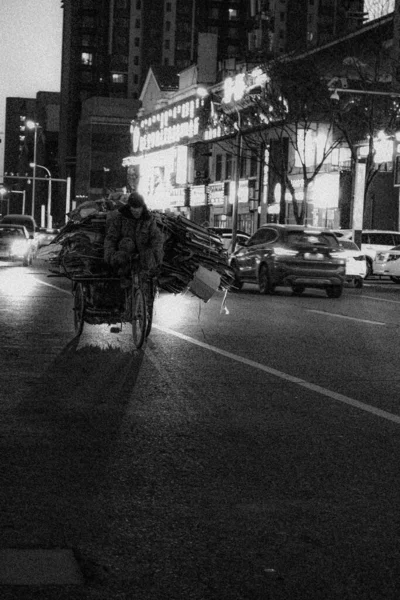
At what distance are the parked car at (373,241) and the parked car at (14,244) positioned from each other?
10676 millimetres

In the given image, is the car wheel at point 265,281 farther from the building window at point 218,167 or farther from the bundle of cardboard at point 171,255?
the building window at point 218,167

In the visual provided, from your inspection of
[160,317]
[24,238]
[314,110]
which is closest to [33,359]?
[160,317]

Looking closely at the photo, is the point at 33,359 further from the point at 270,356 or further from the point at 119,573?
the point at 119,573

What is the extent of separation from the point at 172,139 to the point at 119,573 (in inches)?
3606

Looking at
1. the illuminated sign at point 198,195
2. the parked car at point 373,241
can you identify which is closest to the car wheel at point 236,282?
the parked car at point 373,241

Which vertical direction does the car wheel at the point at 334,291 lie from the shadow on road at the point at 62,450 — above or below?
below

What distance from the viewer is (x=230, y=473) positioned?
6.79 meters

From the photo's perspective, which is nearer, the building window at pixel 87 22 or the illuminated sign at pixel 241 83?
the illuminated sign at pixel 241 83

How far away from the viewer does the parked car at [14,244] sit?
141 feet

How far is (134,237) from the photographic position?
13922 mm

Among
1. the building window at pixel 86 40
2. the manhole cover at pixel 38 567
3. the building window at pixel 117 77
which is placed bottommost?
the manhole cover at pixel 38 567

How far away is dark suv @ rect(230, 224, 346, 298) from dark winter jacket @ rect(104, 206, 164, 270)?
545 inches

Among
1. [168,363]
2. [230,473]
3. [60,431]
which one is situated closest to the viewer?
[230,473]

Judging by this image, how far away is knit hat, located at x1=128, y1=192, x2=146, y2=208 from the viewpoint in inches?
545
